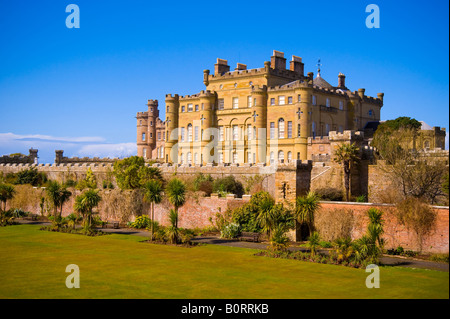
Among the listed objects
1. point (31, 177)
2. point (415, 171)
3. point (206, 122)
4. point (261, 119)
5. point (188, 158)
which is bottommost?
point (31, 177)

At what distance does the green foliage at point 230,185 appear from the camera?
38.0 metres

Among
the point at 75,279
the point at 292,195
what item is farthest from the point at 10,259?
the point at 292,195

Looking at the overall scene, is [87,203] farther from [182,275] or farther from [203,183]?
[182,275]

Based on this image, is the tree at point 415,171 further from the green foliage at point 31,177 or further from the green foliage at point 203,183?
the green foliage at point 31,177

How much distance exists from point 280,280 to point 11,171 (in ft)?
153

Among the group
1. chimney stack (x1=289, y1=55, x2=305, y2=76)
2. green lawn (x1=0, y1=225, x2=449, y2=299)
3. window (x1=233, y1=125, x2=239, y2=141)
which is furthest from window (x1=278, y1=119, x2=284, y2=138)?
green lawn (x1=0, y1=225, x2=449, y2=299)

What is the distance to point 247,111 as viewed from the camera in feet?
184

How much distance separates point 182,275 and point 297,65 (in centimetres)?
4463

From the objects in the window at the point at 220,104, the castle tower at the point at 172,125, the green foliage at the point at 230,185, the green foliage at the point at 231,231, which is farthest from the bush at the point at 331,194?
the castle tower at the point at 172,125

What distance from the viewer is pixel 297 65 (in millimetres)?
59031

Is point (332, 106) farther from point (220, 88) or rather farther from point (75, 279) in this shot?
point (75, 279)

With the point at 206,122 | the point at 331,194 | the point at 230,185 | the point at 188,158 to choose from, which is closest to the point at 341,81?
the point at 206,122

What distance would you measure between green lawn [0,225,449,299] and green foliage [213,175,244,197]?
1247 cm
